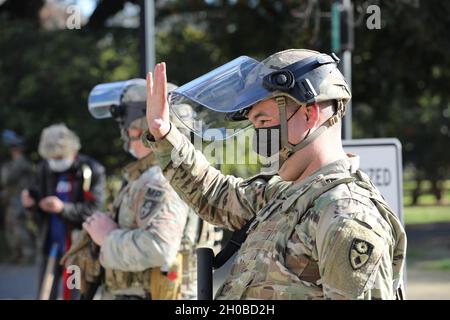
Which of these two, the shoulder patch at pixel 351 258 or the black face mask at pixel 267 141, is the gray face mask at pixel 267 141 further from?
the shoulder patch at pixel 351 258

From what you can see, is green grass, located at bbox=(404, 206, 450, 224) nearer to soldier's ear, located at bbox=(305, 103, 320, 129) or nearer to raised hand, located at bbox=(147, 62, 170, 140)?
raised hand, located at bbox=(147, 62, 170, 140)

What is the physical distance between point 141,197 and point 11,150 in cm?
1089

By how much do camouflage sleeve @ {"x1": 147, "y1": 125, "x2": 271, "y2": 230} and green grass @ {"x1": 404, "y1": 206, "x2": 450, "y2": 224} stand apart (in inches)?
766

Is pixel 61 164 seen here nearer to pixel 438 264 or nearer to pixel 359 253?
pixel 359 253

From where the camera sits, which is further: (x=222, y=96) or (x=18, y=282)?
(x=18, y=282)

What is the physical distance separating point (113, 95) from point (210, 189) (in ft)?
5.73

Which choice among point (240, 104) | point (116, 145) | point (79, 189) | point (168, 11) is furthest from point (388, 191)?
point (168, 11)

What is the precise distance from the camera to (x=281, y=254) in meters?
2.67

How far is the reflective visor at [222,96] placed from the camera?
290cm

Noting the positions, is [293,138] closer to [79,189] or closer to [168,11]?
[79,189]

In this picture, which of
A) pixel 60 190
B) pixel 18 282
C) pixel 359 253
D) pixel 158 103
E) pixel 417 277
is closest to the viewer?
pixel 359 253

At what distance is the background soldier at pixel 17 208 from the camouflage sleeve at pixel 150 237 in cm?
1032

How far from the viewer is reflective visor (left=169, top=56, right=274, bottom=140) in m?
2.90

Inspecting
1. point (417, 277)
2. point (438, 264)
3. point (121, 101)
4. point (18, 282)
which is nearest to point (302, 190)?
point (121, 101)
